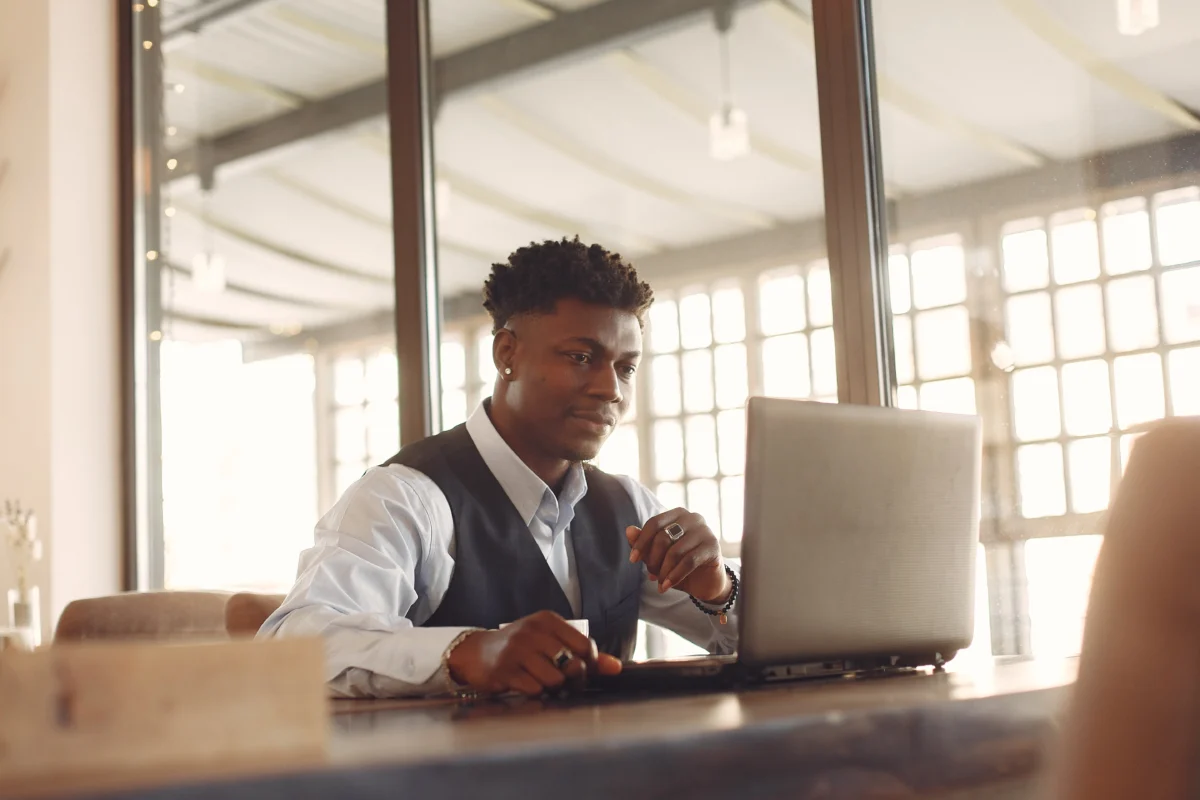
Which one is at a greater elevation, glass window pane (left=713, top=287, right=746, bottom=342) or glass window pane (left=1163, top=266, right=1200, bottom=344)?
glass window pane (left=713, top=287, right=746, bottom=342)

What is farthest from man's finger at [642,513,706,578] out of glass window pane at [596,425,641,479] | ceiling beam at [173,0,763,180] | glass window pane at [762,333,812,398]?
ceiling beam at [173,0,763,180]

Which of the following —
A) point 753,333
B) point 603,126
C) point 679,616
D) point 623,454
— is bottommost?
point 679,616

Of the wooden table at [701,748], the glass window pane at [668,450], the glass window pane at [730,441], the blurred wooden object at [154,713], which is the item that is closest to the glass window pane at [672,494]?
the glass window pane at [668,450]

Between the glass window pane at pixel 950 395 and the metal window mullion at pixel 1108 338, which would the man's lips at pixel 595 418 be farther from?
the metal window mullion at pixel 1108 338

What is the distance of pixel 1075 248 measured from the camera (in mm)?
2365

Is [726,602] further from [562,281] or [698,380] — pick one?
[698,380]

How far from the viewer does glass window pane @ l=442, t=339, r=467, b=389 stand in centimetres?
326

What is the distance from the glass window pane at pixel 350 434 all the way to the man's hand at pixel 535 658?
2.35 metres

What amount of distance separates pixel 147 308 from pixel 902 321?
8.35ft

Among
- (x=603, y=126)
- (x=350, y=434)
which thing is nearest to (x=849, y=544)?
(x=603, y=126)

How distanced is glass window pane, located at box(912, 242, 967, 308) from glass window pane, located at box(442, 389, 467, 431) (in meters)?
1.25

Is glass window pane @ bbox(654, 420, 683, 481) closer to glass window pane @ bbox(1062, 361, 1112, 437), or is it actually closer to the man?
the man

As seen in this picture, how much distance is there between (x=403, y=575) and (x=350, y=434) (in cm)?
184

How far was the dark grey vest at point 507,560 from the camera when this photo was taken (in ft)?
6.12
